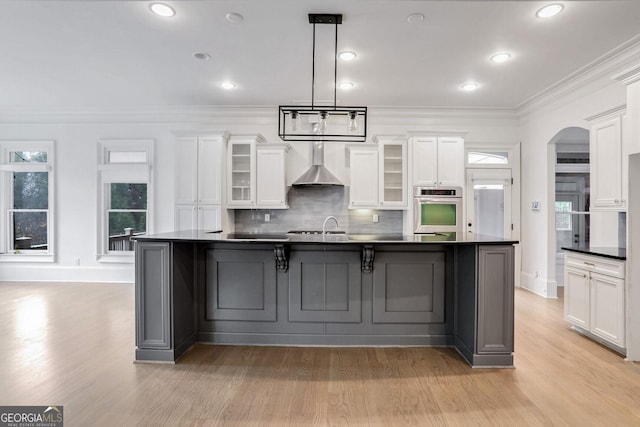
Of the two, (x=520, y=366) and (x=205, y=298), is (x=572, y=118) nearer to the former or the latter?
(x=520, y=366)

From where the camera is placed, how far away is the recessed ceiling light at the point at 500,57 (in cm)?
379

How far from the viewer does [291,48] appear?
12.1 ft

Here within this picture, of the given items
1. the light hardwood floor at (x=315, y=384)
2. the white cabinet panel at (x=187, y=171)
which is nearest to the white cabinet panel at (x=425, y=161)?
the light hardwood floor at (x=315, y=384)

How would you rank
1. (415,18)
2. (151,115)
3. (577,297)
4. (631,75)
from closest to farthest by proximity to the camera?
(631,75) < (415,18) < (577,297) < (151,115)

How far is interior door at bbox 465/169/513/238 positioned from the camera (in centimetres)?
582

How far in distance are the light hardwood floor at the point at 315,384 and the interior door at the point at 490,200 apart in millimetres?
2568

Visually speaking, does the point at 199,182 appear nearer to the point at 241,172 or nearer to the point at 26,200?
the point at 241,172

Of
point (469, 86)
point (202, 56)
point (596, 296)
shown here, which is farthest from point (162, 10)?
point (596, 296)

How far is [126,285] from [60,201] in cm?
198

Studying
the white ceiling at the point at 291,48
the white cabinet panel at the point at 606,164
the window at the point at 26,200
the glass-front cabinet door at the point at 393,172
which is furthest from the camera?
the window at the point at 26,200

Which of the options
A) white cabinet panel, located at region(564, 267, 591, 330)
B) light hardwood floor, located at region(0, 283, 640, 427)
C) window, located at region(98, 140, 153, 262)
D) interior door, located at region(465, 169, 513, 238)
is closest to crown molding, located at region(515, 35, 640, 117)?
interior door, located at region(465, 169, 513, 238)

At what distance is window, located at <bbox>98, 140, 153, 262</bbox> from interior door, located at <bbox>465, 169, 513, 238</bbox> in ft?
18.2

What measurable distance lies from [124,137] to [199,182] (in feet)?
6.30

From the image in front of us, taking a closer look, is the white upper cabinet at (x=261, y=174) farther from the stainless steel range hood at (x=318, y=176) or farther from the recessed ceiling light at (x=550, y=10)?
the recessed ceiling light at (x=550, y=10)
